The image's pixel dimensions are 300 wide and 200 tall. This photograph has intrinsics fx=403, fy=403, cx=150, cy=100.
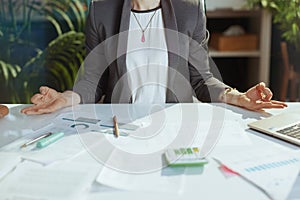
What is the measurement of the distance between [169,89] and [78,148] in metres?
0.62

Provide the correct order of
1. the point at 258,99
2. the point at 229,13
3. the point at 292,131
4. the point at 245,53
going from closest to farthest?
the point at 292,131 < the point at 258,99 < the point at 245,53 < the point at 229,13

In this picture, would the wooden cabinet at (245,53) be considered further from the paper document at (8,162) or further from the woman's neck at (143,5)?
the paper document at (8,162)

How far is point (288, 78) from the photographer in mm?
2666

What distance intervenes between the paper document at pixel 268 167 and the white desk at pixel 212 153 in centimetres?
2

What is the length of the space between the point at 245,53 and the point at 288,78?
0.34 m

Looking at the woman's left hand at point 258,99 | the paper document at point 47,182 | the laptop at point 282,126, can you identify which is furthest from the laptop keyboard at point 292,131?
the paper document at point 47,182

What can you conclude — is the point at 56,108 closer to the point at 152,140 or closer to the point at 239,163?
the point at 152,140

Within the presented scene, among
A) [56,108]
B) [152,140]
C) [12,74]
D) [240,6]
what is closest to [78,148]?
[152,140]

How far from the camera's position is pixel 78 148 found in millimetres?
849

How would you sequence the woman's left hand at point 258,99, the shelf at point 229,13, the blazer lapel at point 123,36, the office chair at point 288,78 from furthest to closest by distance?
1. the shelf at point 229,13
2. the office chair at point 288,78
3. the blazer lapel at point 123,36
4. the woman's left hand at point 258,99

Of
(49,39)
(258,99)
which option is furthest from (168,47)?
(49,39)

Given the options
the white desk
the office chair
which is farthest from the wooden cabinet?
the white desk

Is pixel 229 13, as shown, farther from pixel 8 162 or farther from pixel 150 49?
pixel 8 162

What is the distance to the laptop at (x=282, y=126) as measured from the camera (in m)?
A: 0.89
